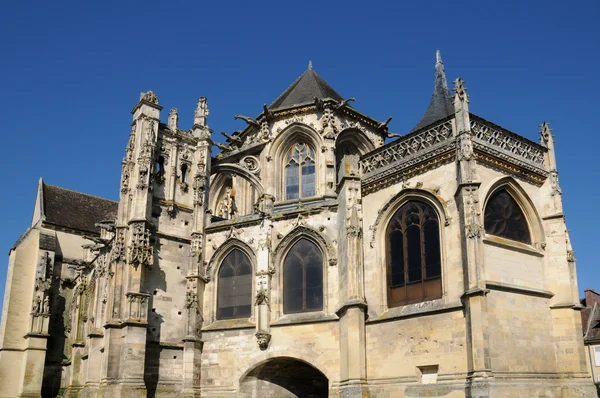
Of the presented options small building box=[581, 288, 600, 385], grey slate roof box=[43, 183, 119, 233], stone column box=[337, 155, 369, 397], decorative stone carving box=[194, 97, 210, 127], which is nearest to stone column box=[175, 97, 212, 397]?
decorative stone carving box=[194, 97, 210, 127]

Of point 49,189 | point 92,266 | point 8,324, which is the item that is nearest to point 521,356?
point 92,266

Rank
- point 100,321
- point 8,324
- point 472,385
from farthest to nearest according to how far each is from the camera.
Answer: point 8,324, point 100,321, point 472,385

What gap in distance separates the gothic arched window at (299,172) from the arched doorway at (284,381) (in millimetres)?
6366

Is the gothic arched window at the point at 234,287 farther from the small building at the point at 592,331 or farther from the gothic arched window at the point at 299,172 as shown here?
the small building at the point at 592,331

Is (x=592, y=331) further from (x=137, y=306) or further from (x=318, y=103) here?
(x=137, y=306)

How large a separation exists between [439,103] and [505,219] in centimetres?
968

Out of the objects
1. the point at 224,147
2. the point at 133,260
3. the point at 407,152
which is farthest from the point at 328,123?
the point at 133,260

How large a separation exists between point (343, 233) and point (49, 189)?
23.4 m

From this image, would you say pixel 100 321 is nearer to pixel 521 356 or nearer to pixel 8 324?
pixel 8 324

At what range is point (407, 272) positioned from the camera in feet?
48.9

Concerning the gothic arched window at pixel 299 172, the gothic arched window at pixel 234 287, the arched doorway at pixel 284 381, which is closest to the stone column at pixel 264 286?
the gothic arched window at pixel 234 287

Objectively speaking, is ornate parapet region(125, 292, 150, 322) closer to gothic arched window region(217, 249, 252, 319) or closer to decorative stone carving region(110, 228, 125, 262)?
decorative stone carving region(110, 228, 125, 262)

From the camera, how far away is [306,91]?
24.0 meters

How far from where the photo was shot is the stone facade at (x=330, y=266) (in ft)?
44.2
